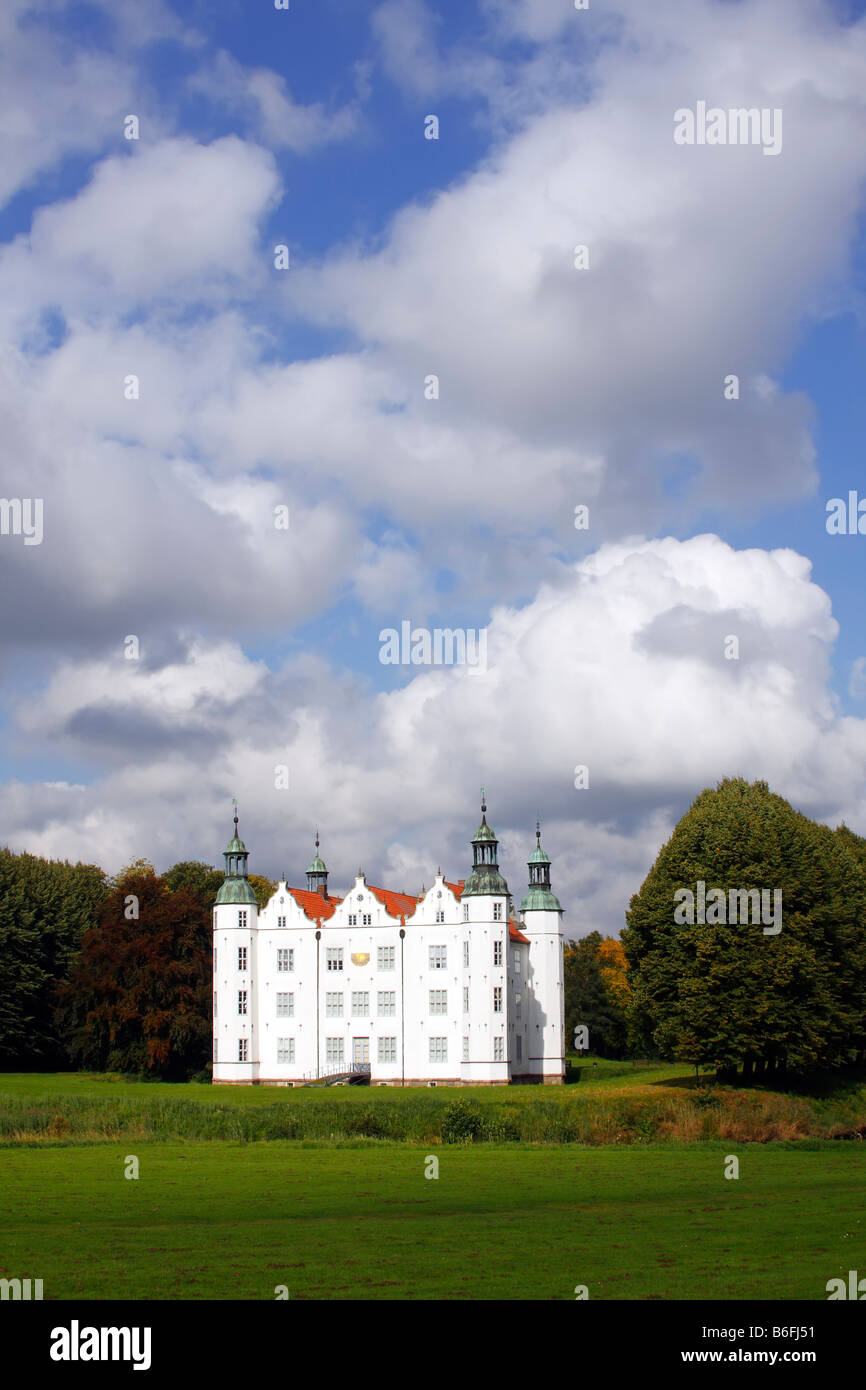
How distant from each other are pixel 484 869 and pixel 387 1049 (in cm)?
1194

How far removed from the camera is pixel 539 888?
84312 mm

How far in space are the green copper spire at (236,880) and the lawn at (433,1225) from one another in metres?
51.5

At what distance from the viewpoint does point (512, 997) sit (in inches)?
3127

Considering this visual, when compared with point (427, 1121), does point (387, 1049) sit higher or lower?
lower

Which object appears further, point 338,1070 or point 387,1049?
point 338,1070

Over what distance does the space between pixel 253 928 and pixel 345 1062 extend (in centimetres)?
986

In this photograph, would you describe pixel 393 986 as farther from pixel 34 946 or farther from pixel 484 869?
pixel 34 946

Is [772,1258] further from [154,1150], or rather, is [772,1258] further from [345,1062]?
[345,1062]

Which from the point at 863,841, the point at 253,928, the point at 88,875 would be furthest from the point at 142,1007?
the point at 863,841

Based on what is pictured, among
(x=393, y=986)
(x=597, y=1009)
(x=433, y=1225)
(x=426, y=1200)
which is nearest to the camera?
(x=433, y=1225)

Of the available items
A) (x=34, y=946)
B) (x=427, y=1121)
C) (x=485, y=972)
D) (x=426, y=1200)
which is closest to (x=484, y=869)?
(x=485, y=972)

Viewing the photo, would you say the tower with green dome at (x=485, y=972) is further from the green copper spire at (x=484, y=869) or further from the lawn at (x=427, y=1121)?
the lawn at (x=427, y=1121)

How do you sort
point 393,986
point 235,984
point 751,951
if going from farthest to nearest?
point 235,984
point 393,986
point 751,951

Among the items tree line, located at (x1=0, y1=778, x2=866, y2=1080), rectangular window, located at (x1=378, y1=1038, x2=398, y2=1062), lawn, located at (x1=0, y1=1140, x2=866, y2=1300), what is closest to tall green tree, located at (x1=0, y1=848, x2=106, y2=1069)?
tree line, located at (x1=0, y1=778, x2=866, y2=1080)
